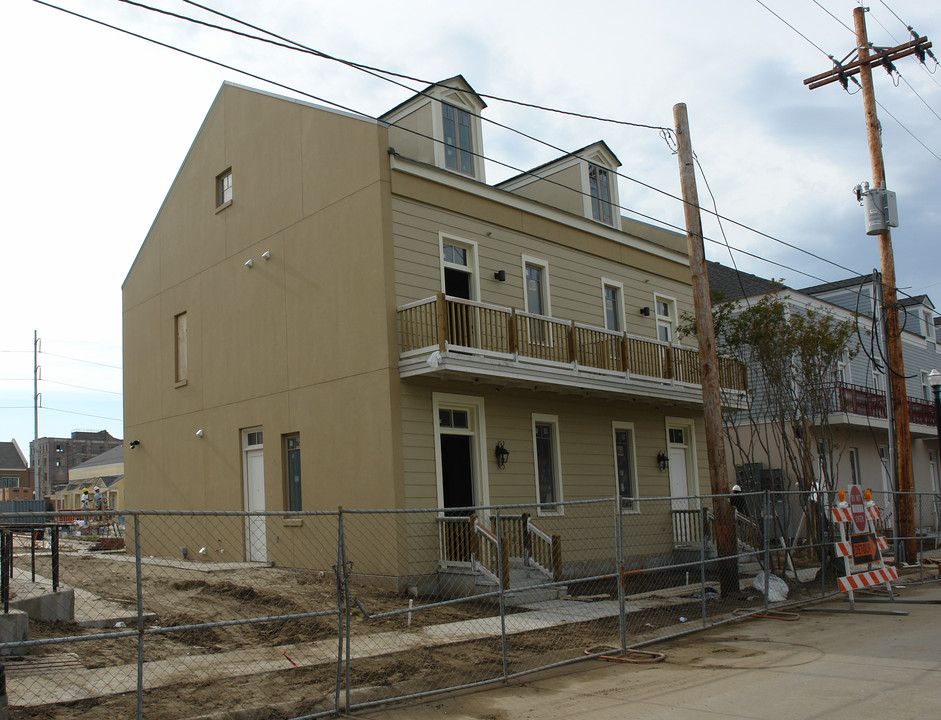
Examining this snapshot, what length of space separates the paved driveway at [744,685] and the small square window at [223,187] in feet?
44.1

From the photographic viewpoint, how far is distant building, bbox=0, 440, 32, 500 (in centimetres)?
7250

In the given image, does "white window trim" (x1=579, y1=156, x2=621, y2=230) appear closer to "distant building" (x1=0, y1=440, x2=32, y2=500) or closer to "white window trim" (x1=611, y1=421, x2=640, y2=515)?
"white window trim" (x1=611, y1=421, x2=640, y2=515)

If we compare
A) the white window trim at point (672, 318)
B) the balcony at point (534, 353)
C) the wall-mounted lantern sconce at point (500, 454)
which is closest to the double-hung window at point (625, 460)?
the balcony at point (534, 353)

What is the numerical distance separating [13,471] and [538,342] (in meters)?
73.0

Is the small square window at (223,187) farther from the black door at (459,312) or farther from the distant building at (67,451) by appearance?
the distant building at (67,451)

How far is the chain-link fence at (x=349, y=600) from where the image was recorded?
709 cm

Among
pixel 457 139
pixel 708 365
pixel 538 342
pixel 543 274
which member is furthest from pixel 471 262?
pixel 708 365

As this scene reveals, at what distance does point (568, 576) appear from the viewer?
52.5 ft

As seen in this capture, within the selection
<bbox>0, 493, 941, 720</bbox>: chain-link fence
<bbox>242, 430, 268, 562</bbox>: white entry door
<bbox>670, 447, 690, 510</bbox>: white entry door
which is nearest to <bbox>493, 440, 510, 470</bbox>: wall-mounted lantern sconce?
<bbox>0, 493, 941, 720</bbox>: chain-link fence

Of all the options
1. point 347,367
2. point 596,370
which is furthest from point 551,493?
point 347,367

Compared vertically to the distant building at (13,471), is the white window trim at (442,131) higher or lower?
higher

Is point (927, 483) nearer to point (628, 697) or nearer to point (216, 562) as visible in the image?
A: point (216, 562)

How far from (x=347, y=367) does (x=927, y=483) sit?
28611 millimetres

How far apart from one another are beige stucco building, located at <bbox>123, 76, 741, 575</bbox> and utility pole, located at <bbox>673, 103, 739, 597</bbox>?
307 cm
